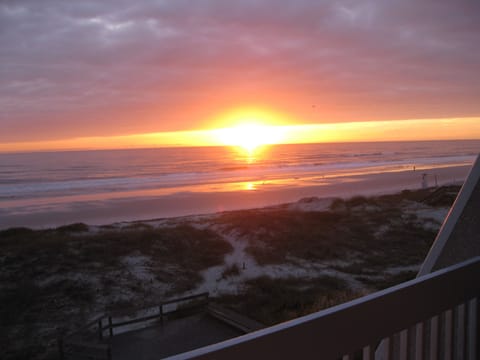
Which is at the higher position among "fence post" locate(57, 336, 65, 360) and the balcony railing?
the balcony railing

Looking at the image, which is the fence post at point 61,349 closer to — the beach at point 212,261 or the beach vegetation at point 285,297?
the beach at point 212,261

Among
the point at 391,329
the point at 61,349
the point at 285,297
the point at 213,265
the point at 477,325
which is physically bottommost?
the point at 213,265

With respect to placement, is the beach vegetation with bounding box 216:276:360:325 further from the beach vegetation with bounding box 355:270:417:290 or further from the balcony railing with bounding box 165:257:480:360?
the balcony railing with bounding box 165:257:480:360

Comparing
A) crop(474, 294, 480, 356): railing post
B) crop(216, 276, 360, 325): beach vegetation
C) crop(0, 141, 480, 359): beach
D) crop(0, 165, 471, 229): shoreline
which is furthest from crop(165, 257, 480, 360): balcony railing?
crop(0, 165, 471, 229): shoreline

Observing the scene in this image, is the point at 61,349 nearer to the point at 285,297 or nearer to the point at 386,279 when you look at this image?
the point at 285,297

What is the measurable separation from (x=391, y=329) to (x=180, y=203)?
28.3 metres

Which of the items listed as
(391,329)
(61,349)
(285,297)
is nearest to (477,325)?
(391,329)

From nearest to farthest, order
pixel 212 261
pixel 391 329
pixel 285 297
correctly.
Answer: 1. pixel 391 329
2. pixel 285 297
3. pixel 212 261

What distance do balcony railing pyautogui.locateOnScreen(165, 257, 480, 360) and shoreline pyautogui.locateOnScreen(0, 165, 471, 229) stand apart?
73.5 feet

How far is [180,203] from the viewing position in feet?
96.8

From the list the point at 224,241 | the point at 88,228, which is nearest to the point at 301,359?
the point at 224,241

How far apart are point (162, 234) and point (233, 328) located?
8.83 meters

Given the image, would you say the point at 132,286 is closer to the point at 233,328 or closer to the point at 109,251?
the point at 109,251

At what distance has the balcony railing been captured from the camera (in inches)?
48.9
